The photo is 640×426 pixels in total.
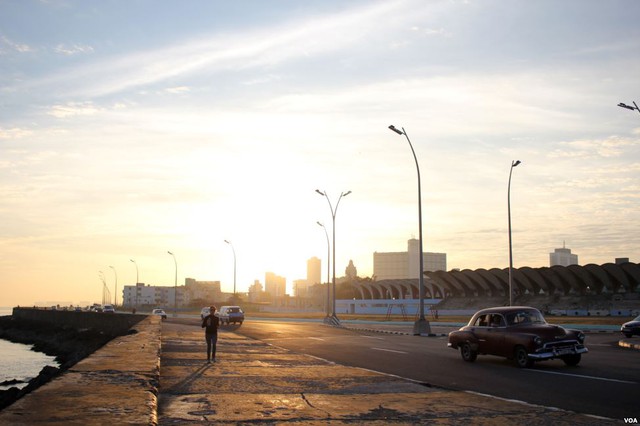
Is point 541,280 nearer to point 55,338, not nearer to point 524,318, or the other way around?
point 55,338

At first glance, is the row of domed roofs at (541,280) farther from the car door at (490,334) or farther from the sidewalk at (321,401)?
the sidewalk at (321,401)

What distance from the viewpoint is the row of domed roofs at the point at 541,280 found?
293 ft

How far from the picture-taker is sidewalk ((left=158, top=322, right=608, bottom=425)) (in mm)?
9117

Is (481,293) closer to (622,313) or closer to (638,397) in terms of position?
(622,313)

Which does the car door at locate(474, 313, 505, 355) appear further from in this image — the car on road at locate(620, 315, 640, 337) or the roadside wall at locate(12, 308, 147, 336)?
the roadside wall at locate(12, 308, 147, 336)

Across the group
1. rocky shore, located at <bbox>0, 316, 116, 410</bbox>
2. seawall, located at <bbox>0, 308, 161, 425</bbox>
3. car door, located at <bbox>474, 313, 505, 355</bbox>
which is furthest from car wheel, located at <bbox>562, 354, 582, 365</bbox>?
rocky shore, located at <bbox>0, 316, 116, 410</bbox>

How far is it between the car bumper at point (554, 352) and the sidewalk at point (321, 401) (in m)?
4.69

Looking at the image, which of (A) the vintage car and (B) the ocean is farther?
(B) the ocean

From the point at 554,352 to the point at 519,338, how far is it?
0.97 metres

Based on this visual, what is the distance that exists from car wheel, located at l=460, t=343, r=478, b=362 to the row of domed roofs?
76807 mm

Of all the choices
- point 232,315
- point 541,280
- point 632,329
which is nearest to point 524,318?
point 632,329

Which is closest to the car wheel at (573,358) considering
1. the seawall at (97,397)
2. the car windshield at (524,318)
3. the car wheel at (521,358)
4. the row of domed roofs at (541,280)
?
the car wheel at (521,358)

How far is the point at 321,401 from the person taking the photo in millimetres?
11016

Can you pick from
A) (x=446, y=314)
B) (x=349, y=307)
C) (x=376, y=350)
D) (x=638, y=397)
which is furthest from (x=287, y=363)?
(x=349, y=307)
